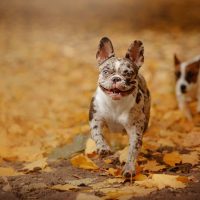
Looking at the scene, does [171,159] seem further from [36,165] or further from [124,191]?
[36,165]

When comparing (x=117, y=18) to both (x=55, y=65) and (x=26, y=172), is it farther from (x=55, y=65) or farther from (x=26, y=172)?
(x=26, y=172)

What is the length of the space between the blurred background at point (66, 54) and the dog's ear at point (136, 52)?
155cm

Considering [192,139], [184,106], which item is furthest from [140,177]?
[184,106]

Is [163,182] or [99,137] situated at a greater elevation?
[99,137]

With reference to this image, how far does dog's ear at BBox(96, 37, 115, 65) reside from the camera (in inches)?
190

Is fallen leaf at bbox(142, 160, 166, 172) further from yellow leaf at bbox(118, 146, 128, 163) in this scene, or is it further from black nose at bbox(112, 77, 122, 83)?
black nose at bbox(112, 77, 122, 83)

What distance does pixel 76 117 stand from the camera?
7.11 m

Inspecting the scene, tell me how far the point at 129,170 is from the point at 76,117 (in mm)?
2654

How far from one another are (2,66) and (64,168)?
17.8 ft

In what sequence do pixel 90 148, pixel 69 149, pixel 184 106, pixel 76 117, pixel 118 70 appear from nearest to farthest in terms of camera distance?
pixel 118 70 → pixel 90 148 → pixel 69 149 → pixel 76 117 → pixel 184 106

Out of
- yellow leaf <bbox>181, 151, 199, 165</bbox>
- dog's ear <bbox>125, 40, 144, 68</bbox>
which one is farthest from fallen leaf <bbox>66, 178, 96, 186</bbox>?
dog's ear <bbox>125, 40, 144, 68</bbox>

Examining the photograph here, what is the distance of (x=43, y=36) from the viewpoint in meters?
12.8

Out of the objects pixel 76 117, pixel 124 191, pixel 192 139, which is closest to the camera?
pixel 124 191

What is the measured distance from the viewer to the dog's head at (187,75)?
24.6ft
